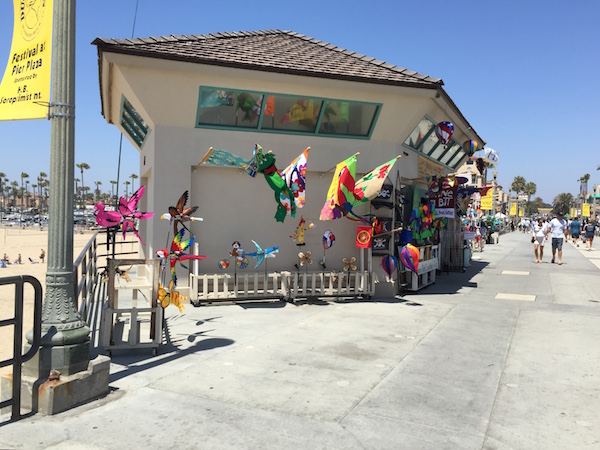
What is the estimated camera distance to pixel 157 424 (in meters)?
4.32

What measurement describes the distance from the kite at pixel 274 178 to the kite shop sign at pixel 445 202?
5.34m

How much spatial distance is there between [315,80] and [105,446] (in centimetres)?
831

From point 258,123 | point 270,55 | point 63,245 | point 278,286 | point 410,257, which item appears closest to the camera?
point 63,245

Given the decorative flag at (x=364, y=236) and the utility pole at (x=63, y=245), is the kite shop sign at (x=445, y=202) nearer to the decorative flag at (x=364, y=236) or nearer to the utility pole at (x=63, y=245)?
the decorative flag at (x=364, y=236)

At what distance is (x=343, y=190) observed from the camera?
32.7 ft

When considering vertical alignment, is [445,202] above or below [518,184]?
below

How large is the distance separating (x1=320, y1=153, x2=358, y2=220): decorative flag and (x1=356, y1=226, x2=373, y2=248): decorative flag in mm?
1023

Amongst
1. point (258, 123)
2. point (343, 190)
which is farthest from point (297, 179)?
point (258, 123)

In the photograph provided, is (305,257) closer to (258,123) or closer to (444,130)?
(258,123)

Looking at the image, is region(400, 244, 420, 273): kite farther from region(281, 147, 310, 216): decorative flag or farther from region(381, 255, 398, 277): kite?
region(281, 147, 310, 216): decorative flag

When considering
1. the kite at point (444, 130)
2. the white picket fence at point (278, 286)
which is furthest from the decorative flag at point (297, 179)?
the kite at point (444, 130)

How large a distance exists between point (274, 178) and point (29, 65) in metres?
5.20

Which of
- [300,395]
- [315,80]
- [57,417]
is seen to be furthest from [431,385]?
[315,80]

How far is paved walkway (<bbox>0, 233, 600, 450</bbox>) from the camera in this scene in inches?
163
